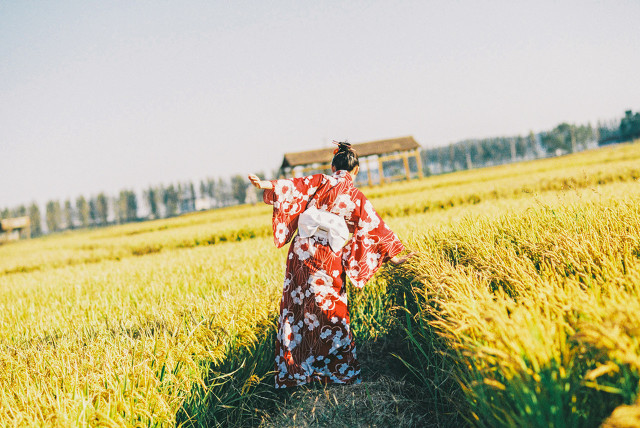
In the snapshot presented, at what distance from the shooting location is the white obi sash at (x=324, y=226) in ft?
9.23

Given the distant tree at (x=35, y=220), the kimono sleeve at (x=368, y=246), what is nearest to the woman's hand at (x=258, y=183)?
the kimono sleeve at (x=368, y=246)

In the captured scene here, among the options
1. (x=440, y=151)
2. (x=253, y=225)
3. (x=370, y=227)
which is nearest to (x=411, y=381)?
(x=370, y=227)

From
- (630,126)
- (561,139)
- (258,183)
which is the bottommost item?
(258,183)

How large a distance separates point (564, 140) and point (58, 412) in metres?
103

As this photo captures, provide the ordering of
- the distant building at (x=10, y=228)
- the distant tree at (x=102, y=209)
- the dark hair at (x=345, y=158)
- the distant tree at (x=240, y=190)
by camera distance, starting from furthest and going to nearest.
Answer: the distant tree at (x=102, y=209)
the distant tree at (x=240, y=190)
the distant building at (x=10, y=228)
the dark hair at (x=345, y=158)

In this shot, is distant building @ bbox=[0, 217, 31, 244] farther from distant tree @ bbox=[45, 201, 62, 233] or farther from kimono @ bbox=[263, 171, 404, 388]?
distant tree @ bbox=[45, 201, 62, 233]

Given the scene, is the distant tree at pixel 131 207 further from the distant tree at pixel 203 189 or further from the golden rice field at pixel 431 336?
the golden rice field at pixel 431 336

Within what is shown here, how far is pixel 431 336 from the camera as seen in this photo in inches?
97.9

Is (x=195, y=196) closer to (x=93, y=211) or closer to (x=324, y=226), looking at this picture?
(x=93, y=211)

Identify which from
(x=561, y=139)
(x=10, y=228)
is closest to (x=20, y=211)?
(x=10, y=228)

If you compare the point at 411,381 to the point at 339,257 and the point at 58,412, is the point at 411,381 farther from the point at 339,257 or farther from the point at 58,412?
the point at 58,412

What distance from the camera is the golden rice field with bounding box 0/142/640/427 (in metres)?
1.33

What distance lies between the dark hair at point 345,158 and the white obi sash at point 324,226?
1.56 feet

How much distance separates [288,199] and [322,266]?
2.06 ft
